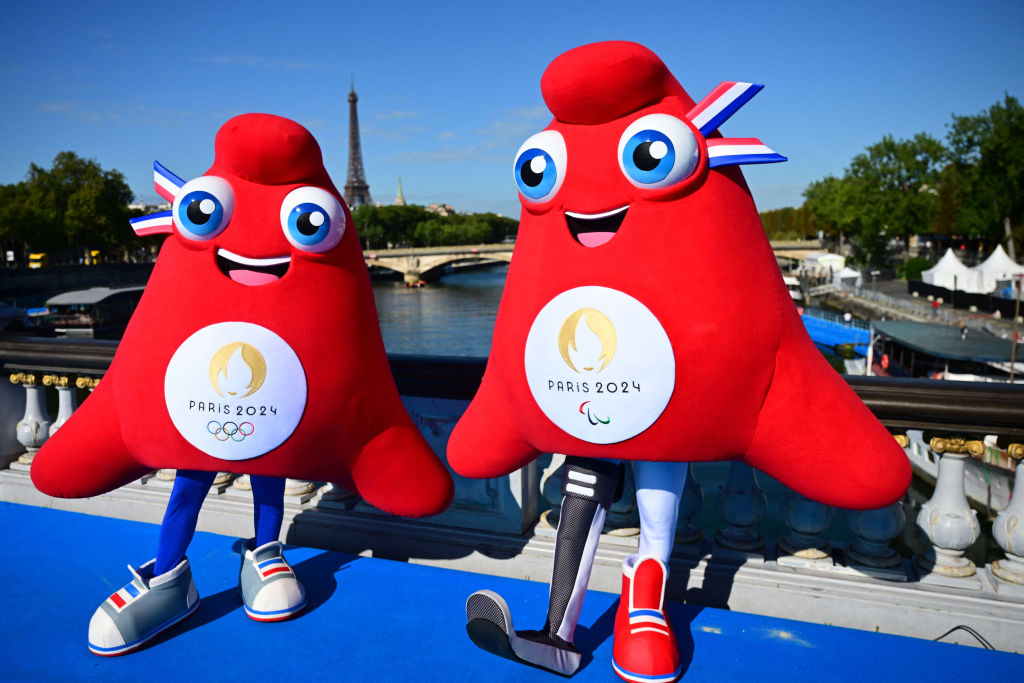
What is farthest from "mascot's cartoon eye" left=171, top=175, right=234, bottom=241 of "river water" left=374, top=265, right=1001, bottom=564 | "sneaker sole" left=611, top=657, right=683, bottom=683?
"river water" left=374, top=265, right=1001, bottom=564

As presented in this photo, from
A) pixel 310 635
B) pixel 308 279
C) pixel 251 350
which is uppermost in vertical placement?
pixel 308 279

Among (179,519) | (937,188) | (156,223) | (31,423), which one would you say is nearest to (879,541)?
(179,519)

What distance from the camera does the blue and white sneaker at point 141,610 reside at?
83.4 inches

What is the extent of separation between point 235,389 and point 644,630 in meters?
1.23

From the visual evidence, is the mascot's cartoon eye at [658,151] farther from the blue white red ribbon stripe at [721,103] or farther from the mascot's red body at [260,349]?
the mascot's red body at [260,349]

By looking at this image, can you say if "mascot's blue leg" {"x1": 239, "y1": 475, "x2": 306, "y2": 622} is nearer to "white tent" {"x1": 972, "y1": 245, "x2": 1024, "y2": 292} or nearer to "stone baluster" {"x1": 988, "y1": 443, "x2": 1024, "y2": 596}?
"stone baluster" {"x1": 988, "y1": 443, "x2": 1024, "y2": 596}

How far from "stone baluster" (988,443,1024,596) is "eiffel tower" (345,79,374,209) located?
253 ft

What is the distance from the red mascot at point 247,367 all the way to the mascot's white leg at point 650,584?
0.59 metres

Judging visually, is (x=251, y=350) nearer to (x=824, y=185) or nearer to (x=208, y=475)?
(x=208, y=475)

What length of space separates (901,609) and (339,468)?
166 cm

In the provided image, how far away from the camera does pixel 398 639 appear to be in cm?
221

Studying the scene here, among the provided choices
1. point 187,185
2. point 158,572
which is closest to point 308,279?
point 187,185

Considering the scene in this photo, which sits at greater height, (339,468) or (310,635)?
(339,468)

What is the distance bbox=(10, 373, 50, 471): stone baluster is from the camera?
3.30 m
